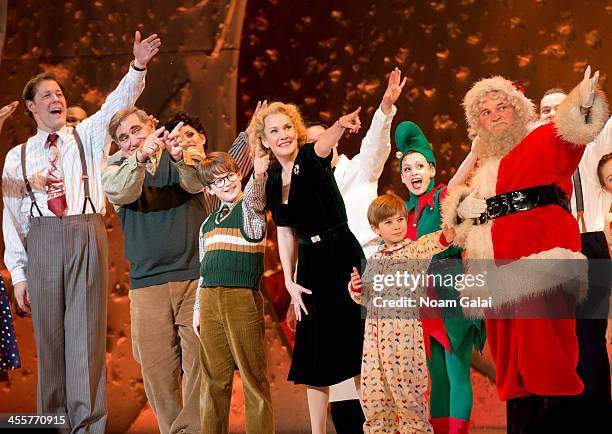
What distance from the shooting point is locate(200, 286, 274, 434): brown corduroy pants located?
3.32 metres

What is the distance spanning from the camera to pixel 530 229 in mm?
2770

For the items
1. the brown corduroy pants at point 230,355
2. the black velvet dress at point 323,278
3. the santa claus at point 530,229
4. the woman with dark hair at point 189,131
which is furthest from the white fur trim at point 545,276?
the woman with dark hair at point 189,131

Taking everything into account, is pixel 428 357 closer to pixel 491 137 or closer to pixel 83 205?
pixel 491 137

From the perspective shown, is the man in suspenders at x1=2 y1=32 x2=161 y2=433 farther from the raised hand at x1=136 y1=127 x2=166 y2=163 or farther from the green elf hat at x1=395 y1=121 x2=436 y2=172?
the green elf hat at x1=395 y1=121 x2=436 y2=172

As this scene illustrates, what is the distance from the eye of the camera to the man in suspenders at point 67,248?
3709mm

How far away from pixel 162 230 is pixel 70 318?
54cm

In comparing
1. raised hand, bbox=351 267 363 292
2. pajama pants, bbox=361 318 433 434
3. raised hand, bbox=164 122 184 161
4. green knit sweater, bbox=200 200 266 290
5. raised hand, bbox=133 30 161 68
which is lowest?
pajama pants, bbox=361 318 433 434

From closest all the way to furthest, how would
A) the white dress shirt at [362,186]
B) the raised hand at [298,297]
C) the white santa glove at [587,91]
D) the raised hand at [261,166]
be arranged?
1. the white santa glove at [587,91]
2. the raised hand at [298,297]
3. the raised hand at [261,166]
4. the white dress shirt at [362,186]

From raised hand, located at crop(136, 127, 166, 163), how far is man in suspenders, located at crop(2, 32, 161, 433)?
32 cm

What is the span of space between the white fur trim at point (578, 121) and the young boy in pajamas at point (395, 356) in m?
0.59

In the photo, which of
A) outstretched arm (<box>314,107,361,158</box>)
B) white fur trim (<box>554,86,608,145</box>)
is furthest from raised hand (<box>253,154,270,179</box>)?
white fur trim (<box>554,86,608,145</box>)

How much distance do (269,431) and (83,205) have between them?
127cm

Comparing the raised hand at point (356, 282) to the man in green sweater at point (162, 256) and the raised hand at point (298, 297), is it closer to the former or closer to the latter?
the raised hand at point (298, 297)

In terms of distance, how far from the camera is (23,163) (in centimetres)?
385
